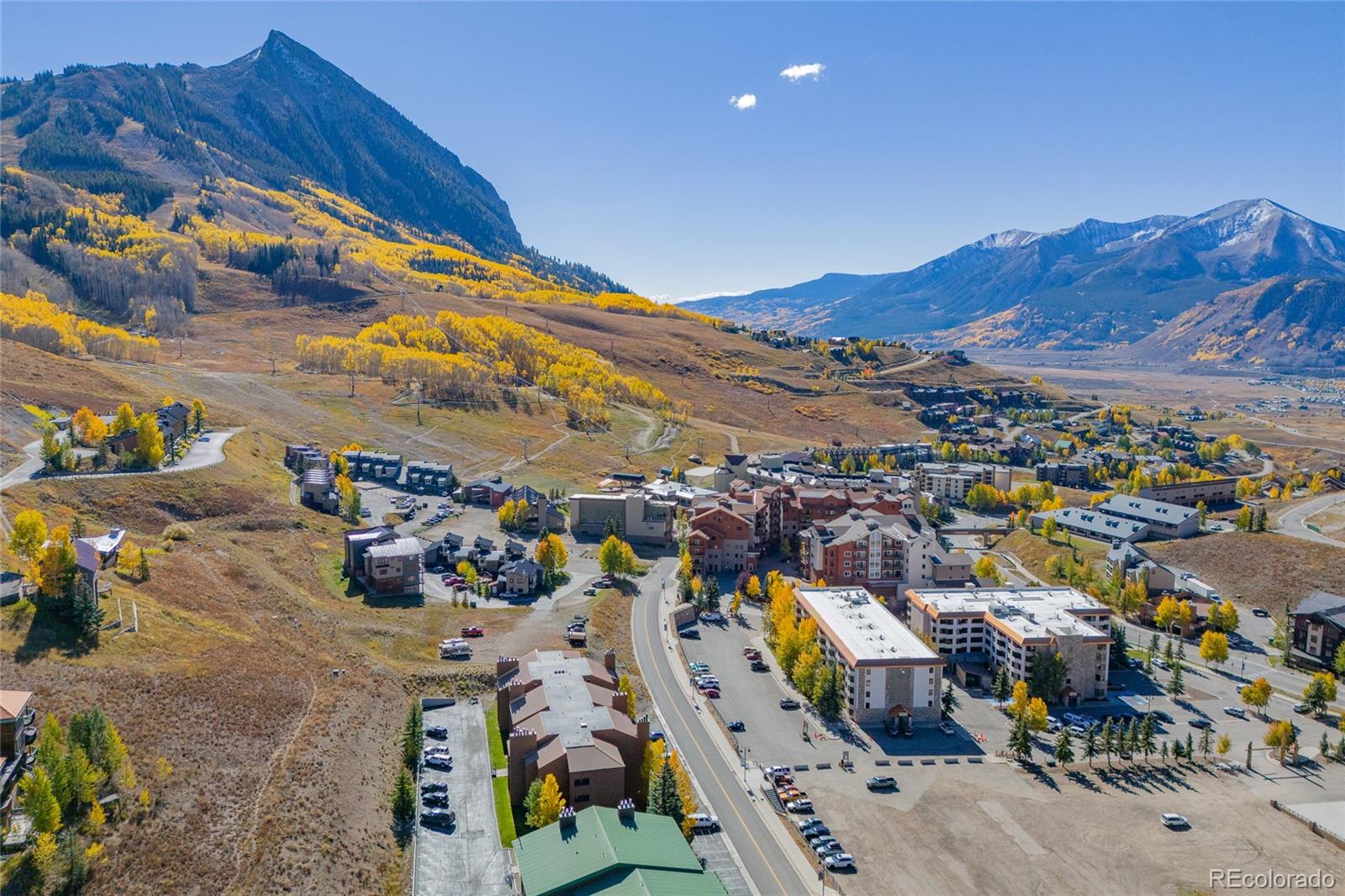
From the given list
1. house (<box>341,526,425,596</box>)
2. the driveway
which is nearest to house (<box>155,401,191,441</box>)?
house (<box>341,526,425,596</box>)

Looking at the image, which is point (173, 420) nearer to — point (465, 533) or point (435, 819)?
point (465, 533)

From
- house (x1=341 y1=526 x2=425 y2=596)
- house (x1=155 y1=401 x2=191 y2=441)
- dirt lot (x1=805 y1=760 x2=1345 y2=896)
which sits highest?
house (x1=155 y1=401 x2=191 y2=441)

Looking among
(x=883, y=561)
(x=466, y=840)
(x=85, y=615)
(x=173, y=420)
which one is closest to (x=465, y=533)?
(x=173, y=420)

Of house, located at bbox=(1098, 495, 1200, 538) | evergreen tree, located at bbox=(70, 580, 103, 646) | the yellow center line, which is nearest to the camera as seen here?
the yellow center line

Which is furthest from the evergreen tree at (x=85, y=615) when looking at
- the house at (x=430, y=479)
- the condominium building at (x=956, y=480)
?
the condominium building at (x=956, y=480)

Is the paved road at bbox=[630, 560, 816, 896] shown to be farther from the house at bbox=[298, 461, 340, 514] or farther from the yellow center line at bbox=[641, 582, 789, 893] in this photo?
the house at bbox=[298, 461, 340, 514]

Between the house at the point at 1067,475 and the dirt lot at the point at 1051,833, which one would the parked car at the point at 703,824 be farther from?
the house at the point at 1067,475

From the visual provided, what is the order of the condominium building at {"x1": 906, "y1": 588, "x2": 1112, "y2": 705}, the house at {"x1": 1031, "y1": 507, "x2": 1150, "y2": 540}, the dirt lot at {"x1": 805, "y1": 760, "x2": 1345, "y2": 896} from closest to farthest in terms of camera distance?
1. the dirt lot at {"x1": 805, "y1": 760, "x2": 1345, "y2": 896}
2. the condominium building at {"x1": 906, "y1": 588, "x2": 1112, "y2": 705}
3. the house at {"x1": 1031, "y1": 507, "x2": 1150, "y2": 540}
